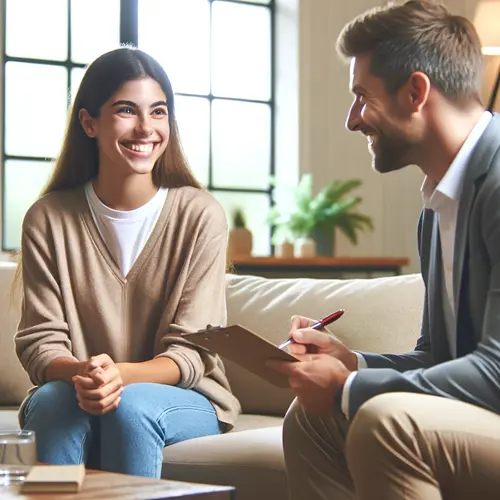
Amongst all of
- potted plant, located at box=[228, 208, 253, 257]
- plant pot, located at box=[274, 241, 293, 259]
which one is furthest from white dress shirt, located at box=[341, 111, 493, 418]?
plant pot, located at box=[274, 241, 293, 259]

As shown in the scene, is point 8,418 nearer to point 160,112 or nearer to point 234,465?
point 234,465

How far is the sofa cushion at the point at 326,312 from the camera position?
2.54 m

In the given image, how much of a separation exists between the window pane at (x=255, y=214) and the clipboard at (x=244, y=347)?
4.64m

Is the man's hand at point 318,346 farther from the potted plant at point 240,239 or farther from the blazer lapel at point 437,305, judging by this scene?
the potted plant at point 240,239

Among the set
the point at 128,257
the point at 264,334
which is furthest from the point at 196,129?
the point at 128,257

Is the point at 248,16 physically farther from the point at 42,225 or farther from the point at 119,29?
the point at 42,225

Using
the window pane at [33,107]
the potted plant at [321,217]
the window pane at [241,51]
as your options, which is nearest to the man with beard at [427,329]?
the potted plant at [321,217]

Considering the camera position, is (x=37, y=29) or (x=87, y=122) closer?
(x=87, y=122)

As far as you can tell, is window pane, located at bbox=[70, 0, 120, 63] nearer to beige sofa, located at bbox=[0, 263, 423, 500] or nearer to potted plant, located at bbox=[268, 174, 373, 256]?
potted plant, located at bbox=[268, 174, 373, 256]

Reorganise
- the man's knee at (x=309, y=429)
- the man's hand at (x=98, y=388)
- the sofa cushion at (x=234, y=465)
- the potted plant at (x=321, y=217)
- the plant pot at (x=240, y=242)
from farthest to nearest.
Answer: the potted plant at (x=321, y=217)
the plant pot at (x=240, y=242)
the sofa cushion at (x=234, y=465)
the man's hand at (x=98, y=388)
the man's knee at (x=309, y=429)

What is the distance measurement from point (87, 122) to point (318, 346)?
2.90 ft

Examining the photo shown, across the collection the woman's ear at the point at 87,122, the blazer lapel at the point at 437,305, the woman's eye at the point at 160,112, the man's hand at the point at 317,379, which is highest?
the woman's eye at the point at 160,112

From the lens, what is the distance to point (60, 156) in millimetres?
2463

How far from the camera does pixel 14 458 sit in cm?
153
